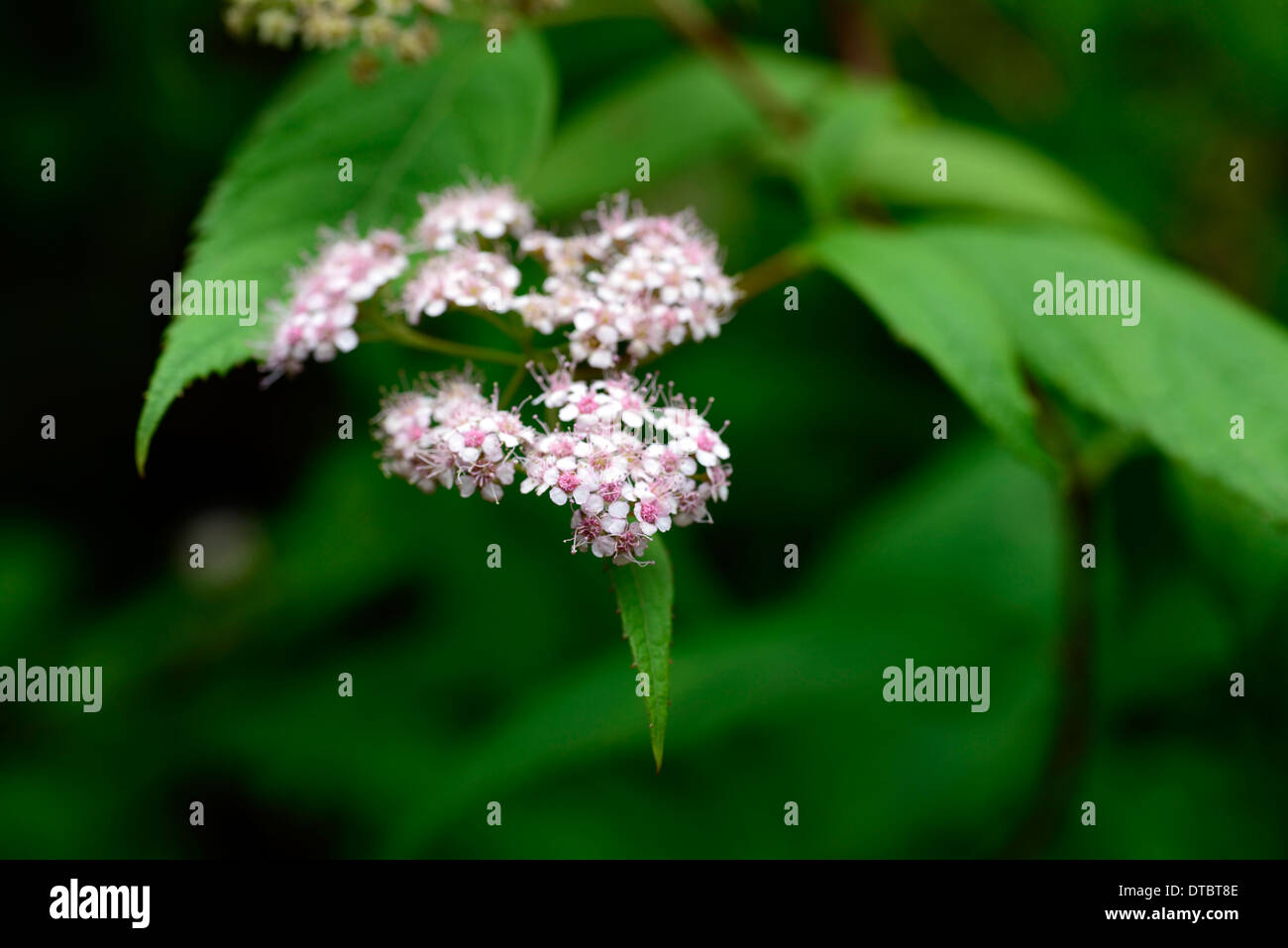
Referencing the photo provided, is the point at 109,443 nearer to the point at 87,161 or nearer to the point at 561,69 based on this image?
the point at 87,161

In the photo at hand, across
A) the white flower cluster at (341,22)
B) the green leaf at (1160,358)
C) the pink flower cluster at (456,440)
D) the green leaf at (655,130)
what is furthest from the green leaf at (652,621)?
the green leaf at (655,130)

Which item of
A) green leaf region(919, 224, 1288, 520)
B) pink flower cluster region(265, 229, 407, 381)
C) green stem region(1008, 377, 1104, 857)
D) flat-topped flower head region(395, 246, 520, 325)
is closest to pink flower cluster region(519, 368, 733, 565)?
flat-topped flower head region(395, 246, 520, 325)

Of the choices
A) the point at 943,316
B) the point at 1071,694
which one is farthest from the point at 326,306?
the point at 1071,694

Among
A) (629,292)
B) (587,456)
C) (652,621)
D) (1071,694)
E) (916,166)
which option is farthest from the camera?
(916,166)

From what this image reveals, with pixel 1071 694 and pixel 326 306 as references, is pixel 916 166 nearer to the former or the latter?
pixel 1071 694

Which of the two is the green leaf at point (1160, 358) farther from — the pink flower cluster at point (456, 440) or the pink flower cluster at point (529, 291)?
the pink flower cluster at point (456, 440)

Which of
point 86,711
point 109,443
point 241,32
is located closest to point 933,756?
point 241,32

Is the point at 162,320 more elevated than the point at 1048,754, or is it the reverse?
the point at 162,320
